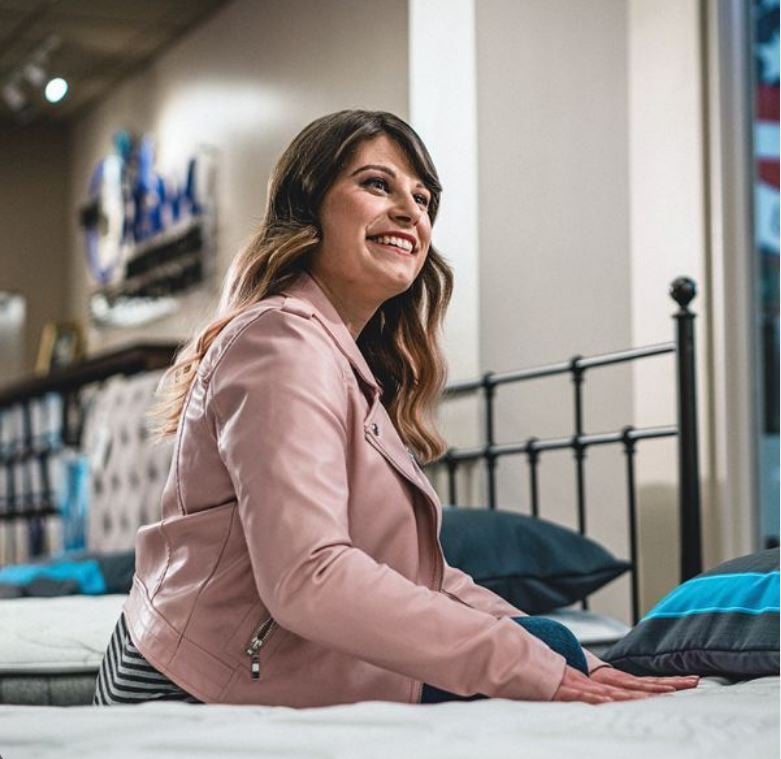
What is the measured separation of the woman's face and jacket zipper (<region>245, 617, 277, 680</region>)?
1.27ft


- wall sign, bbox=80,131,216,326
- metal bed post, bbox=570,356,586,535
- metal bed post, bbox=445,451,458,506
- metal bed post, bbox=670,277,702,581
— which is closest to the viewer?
metal bed post, bbox=670,277,702,581

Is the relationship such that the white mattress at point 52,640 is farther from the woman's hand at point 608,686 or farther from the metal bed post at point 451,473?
the metal bed post at point 451,473

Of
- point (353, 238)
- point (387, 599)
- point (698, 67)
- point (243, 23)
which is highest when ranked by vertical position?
point (243, 23)

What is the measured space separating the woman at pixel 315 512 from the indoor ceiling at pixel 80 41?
3.40 m

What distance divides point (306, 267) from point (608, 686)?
541mm

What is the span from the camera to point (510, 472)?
125 inches

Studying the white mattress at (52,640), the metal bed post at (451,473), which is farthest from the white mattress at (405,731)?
the metal bed post at (451,473)

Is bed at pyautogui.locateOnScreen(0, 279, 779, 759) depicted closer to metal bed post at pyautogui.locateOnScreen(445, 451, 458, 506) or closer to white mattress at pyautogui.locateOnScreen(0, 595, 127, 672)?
white mattress at pyautogui.locateOnScreen(0, 595, 127, 672)

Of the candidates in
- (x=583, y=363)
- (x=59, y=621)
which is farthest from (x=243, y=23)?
(x=59, y=621)

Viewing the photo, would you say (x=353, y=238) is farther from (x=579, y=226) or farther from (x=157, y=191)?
(x=157, y=191)

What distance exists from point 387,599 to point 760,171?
2005 millimetres

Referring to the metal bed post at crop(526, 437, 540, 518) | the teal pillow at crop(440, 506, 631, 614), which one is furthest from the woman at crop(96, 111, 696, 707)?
the metal bed post at crop(526, 437, 540, 518)

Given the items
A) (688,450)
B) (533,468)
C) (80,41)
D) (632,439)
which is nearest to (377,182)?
(688,450)

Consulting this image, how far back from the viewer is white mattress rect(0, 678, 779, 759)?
0.96 metres
